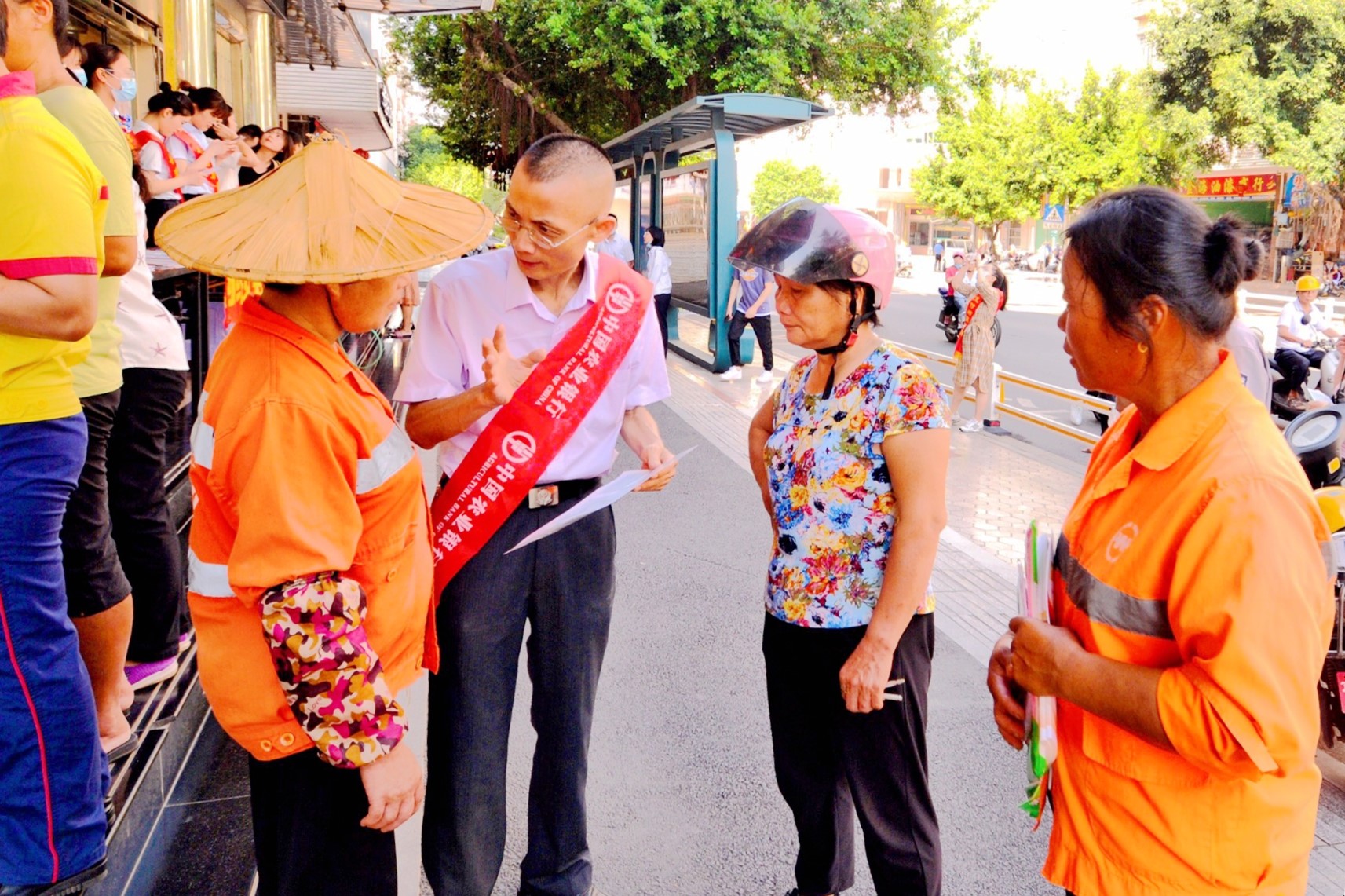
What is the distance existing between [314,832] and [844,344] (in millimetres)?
1392

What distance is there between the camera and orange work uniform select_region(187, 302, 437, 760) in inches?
60.3

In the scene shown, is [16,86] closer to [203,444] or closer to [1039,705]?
[203,444]

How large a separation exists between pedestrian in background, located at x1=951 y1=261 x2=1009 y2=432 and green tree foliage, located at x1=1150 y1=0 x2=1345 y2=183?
25.4 metres

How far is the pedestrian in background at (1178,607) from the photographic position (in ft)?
4.39

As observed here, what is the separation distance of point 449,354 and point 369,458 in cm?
69

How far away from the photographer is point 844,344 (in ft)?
7.45

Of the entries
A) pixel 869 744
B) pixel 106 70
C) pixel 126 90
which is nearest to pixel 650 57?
pixel 126 90

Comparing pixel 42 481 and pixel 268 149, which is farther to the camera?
pixel 268 149

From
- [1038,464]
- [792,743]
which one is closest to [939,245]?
[1038,464]

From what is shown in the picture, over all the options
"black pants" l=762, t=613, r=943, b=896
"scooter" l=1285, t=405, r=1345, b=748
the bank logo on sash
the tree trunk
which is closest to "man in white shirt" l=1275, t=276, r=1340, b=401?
"scooter" l=1285, t=405, r=1345, b=748

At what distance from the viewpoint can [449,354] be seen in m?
2.33

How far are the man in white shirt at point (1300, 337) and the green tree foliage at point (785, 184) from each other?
60.5m

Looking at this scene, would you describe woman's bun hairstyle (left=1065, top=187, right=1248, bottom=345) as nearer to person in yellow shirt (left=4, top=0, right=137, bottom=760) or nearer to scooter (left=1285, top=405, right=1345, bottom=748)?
scooter (left=1285, top=405, right=1345, bottom=748)

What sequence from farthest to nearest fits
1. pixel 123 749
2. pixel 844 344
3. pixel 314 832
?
pixel 123 749 → pixel 844 344 → pixel 314 832
